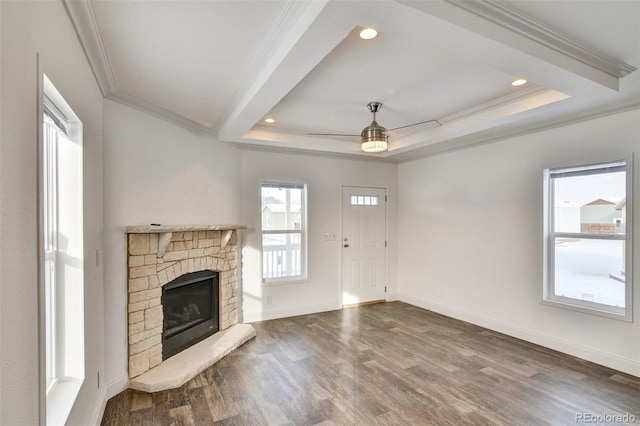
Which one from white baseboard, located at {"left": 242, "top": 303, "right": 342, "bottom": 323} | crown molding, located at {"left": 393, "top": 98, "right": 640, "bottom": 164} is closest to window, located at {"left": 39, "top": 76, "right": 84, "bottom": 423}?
white baseboard, located at {"left": 242, "top": 303, "right": 342, "bottom": 323}

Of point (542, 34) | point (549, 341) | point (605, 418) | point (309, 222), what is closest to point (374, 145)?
point (542, 34)

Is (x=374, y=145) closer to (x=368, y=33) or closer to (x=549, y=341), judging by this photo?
(x=368, y=33)

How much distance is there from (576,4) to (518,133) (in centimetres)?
248

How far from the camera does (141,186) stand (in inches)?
122

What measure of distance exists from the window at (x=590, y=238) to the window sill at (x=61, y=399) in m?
4.44

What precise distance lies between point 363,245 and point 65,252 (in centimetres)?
433

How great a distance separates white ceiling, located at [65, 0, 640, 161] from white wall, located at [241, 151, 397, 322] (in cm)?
111

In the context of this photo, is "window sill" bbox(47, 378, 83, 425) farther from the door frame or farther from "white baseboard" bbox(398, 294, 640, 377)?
"white baseboard" bbox(398, 294, 640, 377)

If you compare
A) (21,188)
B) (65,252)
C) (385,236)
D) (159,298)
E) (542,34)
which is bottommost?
(159,298)

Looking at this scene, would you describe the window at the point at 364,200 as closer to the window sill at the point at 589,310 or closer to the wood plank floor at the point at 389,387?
the wood plank floor at the point at 389,387

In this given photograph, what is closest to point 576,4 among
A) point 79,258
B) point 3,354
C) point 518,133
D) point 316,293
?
point 518,133

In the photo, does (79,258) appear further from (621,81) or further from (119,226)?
(621,81)

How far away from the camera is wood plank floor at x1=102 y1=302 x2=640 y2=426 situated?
2.49 metres

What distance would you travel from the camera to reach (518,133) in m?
4.03
